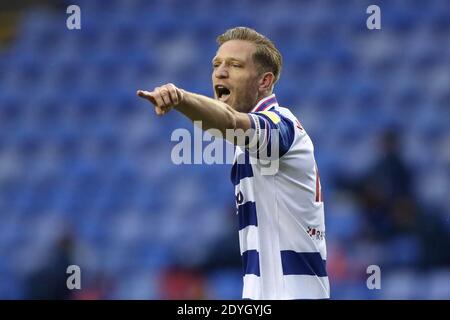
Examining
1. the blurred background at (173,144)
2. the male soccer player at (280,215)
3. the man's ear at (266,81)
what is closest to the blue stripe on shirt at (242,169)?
the male soccer player at (280,215)

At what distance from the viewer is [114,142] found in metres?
8.98

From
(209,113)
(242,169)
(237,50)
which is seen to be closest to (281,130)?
(242,169)

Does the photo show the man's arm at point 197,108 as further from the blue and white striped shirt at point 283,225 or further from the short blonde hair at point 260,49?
the short blonde hair at point 260,49

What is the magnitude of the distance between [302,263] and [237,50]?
0.86 m

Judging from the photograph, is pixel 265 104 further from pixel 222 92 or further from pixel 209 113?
pixel 209 113

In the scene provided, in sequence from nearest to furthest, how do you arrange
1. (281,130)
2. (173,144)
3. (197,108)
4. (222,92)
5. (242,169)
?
(197,108), (281,130), (242,169), (222,92), (173,144)

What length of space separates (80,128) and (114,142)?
1.45ft

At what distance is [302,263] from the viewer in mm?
3521

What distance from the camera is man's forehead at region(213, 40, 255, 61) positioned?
3779 millimetres

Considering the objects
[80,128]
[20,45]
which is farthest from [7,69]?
[80,128]

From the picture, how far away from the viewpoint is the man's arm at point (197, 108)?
2917 mm

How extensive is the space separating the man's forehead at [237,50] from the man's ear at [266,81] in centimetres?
9

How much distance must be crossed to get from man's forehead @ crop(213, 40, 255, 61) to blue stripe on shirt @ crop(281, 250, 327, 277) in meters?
0.79
